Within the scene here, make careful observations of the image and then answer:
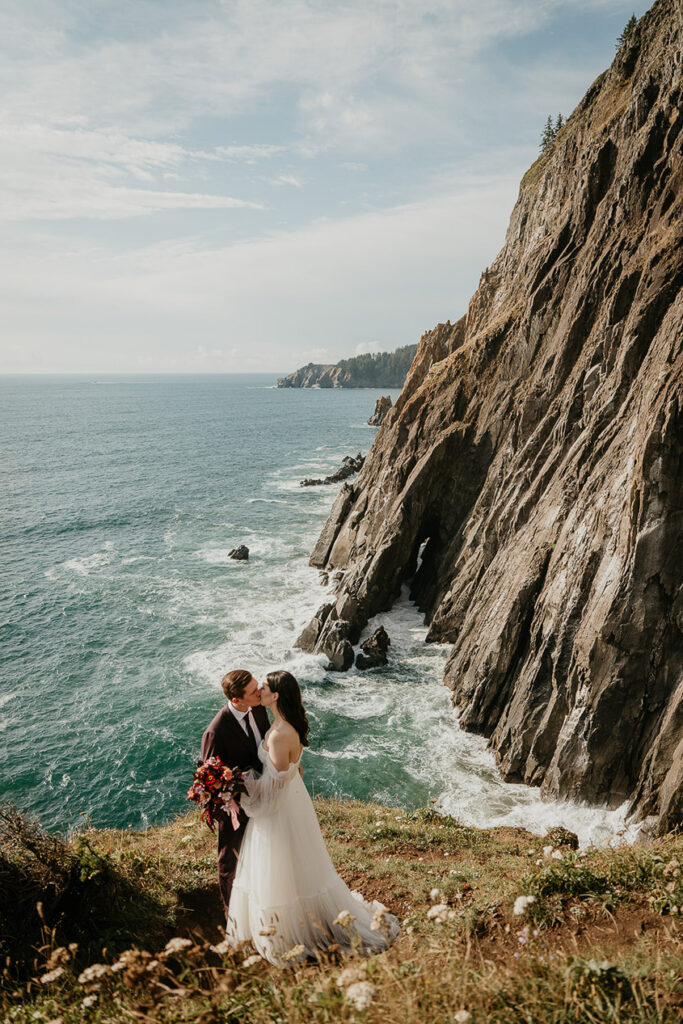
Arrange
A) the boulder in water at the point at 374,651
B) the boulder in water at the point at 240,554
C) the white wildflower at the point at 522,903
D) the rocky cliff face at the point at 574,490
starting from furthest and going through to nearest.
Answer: the boulder in water at the point at 240,554 < the boulder in water at the point at 374,651 < the rocky cliff face at the point at 574,490 < the white wildflower at the point at 522,903

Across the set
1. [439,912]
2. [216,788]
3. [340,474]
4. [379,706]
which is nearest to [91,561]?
[379,706]

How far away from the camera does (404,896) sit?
7.86 m

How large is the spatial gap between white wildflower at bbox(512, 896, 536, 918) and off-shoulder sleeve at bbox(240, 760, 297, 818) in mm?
2687

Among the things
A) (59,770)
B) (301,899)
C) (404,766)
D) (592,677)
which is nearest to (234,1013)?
(301,899)

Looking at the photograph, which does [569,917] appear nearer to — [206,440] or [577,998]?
[577,998]

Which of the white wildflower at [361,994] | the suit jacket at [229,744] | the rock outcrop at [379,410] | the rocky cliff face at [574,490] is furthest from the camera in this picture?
the rock outcrop at [379,410]

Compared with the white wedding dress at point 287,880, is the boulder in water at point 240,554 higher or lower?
lower

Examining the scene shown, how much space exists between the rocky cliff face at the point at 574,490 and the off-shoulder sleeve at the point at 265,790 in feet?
40.2

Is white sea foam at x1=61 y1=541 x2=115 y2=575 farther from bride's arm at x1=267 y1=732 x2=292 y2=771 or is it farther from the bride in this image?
bride's arm at x1=267 y1=732 x2=292 y2=771

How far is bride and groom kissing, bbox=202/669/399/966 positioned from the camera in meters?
6.00

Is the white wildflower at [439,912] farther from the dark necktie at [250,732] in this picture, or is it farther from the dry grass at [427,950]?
the dark necktie at [250,732]

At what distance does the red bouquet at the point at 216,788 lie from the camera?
603 centimetres

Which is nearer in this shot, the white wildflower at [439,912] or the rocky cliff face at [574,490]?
the white wildflower at [439,912]

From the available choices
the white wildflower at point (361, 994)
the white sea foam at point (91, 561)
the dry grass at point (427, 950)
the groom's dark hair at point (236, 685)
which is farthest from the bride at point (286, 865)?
the white sea foam at point (91, 561)
